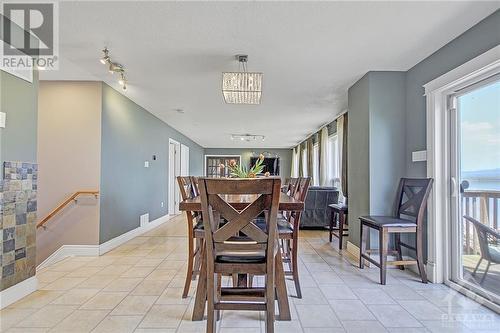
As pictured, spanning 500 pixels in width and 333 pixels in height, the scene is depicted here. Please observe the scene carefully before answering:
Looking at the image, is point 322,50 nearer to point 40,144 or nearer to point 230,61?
point 230,61

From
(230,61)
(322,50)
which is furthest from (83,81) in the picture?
(322,50)

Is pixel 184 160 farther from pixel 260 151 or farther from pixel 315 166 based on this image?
pixel 260 151

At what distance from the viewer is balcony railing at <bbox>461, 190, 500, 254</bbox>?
2412 millimetres

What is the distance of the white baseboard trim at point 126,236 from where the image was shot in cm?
405

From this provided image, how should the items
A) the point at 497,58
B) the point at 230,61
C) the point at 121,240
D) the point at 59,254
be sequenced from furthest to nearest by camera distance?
the point at 121,240 → the point at 59,254 → the point at 230,61 → the point at 497,58

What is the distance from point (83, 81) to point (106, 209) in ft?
5.78

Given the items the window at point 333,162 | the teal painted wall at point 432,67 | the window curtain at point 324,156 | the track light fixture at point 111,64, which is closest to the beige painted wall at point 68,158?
the track light fixture at point 111,64

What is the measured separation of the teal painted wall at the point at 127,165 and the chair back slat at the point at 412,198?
376 centimetres

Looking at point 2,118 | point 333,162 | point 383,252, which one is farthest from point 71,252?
point 333,162

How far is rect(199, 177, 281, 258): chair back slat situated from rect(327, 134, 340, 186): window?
18.7 feet

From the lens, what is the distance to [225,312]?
2295mm

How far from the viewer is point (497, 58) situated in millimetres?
2193

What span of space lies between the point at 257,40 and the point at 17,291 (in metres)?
3.02

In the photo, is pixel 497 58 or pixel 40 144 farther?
pixel 40 144
